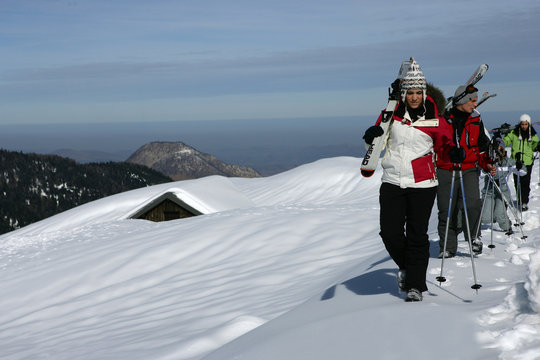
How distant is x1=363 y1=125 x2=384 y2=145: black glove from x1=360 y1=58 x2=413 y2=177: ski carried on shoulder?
0.19 ft

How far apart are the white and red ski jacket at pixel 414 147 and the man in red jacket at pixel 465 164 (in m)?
1.67

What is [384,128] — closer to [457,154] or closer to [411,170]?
[411,170]

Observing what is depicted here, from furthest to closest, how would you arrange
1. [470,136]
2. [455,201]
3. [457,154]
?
[455,201] → [470,136] → [457,154]

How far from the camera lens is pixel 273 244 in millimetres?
11906

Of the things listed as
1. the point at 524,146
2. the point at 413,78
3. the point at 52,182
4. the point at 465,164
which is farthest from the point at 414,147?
the point at 52,182

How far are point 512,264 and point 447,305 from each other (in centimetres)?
252

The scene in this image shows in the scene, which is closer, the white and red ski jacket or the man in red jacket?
the white and red ski jacket

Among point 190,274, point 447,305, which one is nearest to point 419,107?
point 447,305

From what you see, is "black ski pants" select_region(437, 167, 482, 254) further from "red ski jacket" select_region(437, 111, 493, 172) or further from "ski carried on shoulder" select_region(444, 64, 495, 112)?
"ski carried on shoulder" select_region(444, 64, 495, 112)

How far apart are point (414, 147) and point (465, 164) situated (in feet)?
7.47

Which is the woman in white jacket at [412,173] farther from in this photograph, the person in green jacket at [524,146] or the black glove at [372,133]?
the person in green jacket at [524,146]

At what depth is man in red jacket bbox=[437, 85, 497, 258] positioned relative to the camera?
666cm

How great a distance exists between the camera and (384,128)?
16.1 feet

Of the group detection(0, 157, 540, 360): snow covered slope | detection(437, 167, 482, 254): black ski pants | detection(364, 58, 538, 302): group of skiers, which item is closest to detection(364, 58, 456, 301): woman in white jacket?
detection(364, 58, 538, 302): group of skiers
